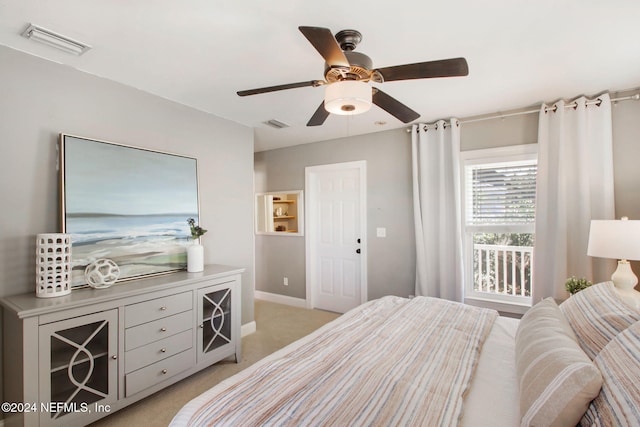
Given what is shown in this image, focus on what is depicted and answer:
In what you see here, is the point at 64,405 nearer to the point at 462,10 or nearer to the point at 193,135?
the point at 193,135

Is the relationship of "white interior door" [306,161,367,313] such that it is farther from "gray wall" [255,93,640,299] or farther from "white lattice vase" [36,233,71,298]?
"white lattice vase" [36,233,71,298]

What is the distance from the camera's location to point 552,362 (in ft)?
3.36

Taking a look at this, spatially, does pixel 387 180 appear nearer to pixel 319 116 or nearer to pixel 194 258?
pixel 319 116

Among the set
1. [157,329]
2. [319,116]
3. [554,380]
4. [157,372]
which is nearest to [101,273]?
[157,329]

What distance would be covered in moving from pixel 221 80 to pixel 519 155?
2.90m

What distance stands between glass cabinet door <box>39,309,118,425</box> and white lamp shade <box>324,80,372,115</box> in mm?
1938

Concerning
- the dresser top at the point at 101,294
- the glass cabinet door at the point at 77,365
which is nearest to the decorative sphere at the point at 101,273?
the dresser top at the point at 101,294

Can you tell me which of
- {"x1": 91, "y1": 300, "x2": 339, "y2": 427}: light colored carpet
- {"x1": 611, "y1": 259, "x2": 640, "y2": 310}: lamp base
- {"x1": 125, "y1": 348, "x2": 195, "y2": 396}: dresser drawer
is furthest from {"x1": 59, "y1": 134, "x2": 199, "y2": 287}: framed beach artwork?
{"x1": 611, "y1": 259, "x2": 640, "y2": 310}: lamp base

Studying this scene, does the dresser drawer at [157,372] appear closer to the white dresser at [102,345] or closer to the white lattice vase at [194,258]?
the white dresser at [102,345]

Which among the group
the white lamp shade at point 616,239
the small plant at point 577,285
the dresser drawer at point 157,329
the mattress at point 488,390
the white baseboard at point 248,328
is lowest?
the white baseboard at point 248,328

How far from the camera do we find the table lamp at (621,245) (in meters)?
2.02

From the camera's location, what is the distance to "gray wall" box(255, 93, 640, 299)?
2.61 metres

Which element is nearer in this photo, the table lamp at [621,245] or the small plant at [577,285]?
the table lamp at [621,245]

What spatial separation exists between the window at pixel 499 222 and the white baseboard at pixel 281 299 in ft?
7.42
